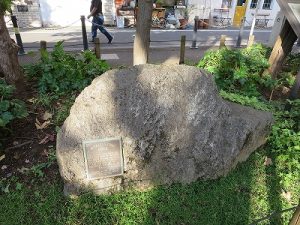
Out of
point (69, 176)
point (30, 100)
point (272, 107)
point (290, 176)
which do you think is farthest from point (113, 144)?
point (272, 107)

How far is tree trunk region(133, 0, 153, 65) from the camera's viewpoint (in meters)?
5.66

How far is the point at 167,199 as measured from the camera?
11.1 ft

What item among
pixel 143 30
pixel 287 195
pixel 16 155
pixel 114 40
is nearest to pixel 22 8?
pixel 114 40

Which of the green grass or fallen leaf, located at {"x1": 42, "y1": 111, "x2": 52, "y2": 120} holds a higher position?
fallen leaf, located at {"x1": 42, "y1": 111, "x2": 52, "y2": 120}

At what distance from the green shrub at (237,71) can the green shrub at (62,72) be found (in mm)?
2446

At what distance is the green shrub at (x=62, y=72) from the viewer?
186 inches

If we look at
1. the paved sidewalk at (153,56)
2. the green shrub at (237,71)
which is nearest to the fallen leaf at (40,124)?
the green shrub at (237,71)

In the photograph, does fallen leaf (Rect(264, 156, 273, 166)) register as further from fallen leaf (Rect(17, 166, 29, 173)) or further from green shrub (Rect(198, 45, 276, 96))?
fallen leaf (Rect(17, 166, 29, 173))

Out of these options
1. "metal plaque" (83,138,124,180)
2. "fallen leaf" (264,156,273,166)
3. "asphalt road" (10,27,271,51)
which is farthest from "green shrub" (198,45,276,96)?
"asphalt road" (10,27,271,51)

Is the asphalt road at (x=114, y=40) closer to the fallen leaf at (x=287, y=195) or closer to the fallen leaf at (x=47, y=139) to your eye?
the fallen leaf at (x=47, y=139)

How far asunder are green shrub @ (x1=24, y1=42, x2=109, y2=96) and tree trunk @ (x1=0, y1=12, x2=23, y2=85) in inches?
15.3

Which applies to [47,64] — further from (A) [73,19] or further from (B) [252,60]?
(A) [73,19]

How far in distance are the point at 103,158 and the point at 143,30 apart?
375cm

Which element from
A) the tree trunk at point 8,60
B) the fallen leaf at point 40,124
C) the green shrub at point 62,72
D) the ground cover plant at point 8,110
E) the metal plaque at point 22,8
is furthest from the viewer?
the metal plaque at point 22,8
